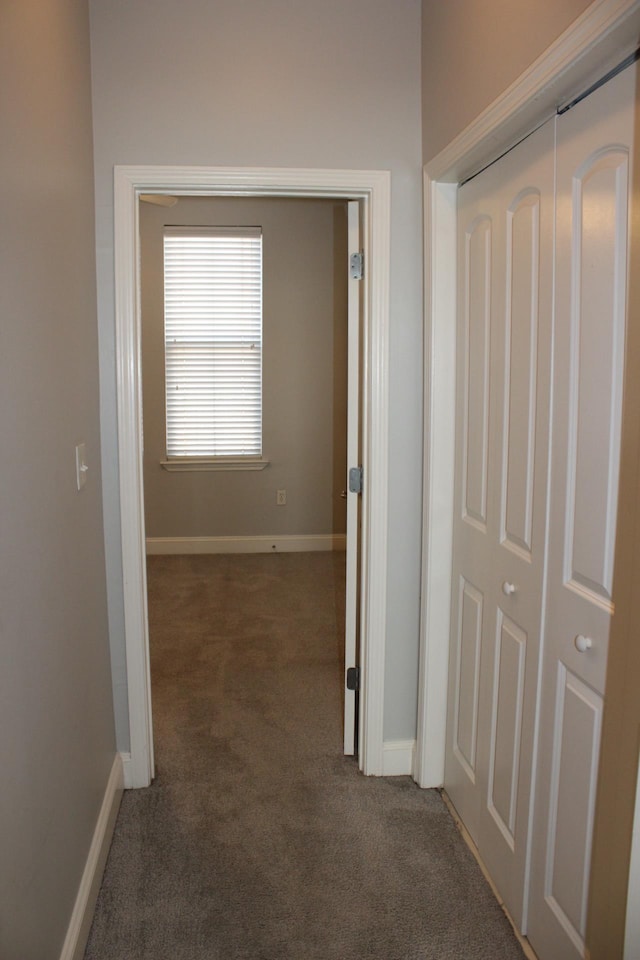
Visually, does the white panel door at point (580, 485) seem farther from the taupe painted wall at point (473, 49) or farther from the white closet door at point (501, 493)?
the taupe painted wall at point (473, 49)

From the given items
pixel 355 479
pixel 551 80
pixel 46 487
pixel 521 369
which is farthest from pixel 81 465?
pixel 551 80

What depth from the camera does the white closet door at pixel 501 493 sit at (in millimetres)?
1693

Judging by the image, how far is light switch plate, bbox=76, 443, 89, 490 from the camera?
1939 mm

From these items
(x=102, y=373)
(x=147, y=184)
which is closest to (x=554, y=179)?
(x=147, y=184)

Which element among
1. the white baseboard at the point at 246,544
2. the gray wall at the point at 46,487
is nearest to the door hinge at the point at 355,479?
the gray wall at the point at 46,487

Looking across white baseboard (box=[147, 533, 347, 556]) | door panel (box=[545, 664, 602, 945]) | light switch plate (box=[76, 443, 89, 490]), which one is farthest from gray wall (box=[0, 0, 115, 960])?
white baseboard (box=[147, 533, 347, 556])

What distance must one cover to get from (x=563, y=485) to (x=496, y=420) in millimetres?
418

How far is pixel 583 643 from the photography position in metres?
1.47

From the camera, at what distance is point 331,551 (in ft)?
18.6

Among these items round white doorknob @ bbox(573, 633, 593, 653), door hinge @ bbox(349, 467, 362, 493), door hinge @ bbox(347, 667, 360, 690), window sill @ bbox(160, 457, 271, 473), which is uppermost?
door hinge @ bbox(349, 467, 362, 493)

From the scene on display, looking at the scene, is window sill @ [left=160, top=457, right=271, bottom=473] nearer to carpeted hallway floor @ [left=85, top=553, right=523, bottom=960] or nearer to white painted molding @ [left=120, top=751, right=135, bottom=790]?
carpeted hallway floor @ [left=85, top=553, right=523, bottom=960]

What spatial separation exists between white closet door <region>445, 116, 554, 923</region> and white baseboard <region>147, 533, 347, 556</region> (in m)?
3.37

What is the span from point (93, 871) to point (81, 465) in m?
1.09

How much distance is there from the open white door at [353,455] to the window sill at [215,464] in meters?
2.97
